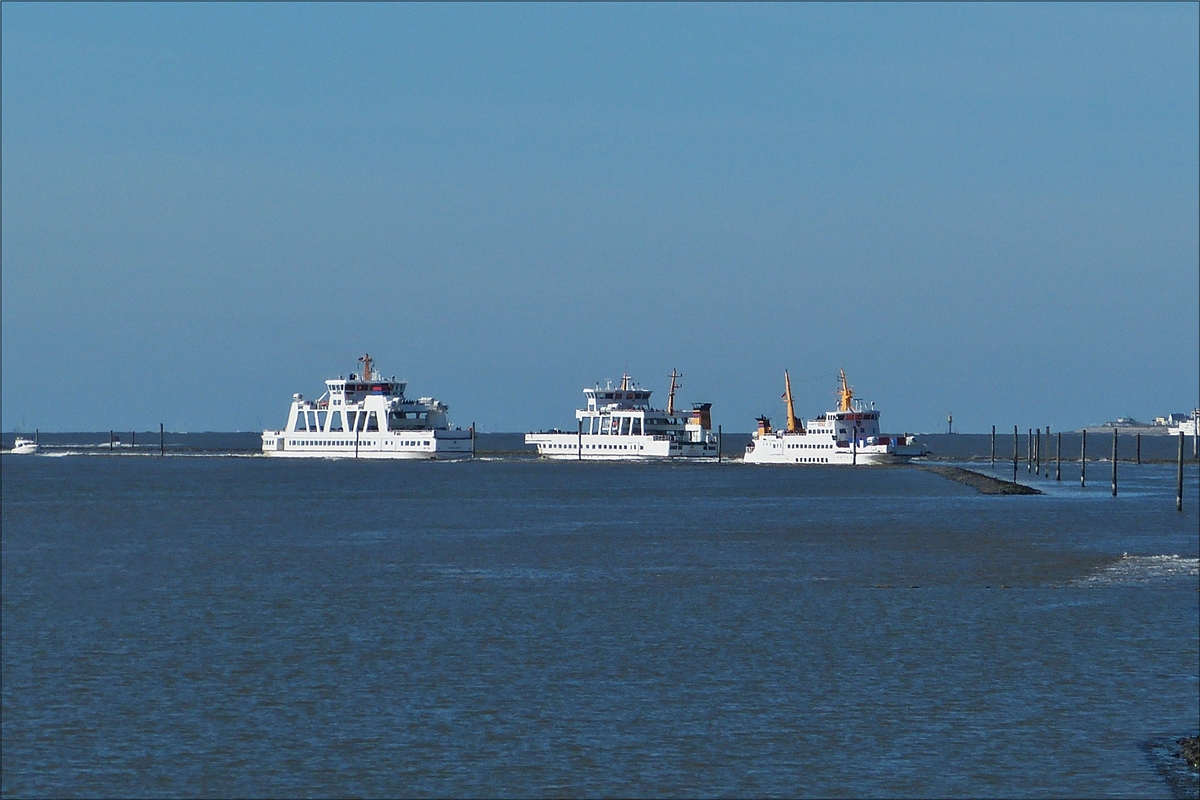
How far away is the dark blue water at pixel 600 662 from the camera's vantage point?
21047 mm

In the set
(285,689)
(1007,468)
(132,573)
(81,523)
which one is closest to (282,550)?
(132,573)

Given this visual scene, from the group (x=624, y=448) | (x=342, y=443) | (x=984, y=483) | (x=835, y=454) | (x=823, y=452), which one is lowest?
(x=984, y=483)

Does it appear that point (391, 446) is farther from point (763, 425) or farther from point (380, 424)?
point (763, 425)

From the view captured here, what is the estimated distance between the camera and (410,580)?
45.2 meters

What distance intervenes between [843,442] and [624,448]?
877 inches

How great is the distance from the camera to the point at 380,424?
15738 centimetres

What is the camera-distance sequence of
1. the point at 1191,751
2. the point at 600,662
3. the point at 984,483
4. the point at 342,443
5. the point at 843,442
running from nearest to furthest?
the point at 1191,751 → the point at 600,662 → the point at 984,483 → the point at 843,442 → the point at 342,443

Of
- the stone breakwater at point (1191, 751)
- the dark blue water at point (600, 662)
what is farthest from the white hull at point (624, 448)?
the stone breakwater at point (1191, 751)

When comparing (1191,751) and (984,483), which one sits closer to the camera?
(1191,751)

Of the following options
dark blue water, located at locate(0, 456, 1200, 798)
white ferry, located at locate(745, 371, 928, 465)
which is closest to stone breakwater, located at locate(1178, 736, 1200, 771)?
dark blue water, located at locate(0, 456, 1200, 798)

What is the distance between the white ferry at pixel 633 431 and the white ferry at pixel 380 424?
38.8ft

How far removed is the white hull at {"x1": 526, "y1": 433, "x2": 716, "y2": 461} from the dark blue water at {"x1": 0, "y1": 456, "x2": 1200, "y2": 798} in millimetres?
89253

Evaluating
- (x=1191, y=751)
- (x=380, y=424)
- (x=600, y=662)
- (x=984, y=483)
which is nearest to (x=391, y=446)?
(x=380, y=424)

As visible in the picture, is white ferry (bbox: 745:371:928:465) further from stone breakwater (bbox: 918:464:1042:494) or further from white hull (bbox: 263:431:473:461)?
white hull (bbox: 263:431:473:461)
